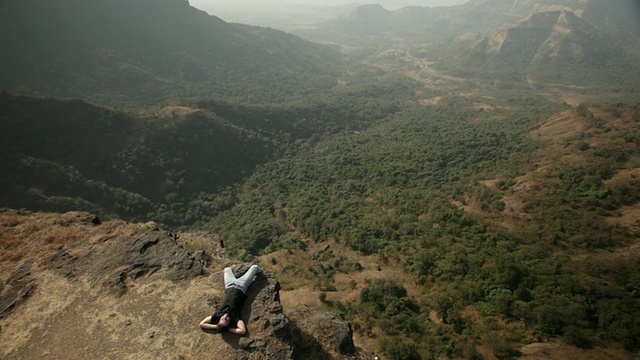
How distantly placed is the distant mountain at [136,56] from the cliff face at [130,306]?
10025 cm

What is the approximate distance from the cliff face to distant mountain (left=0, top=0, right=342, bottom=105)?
10025 centimetres

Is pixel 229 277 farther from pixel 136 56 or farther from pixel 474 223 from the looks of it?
pixel 136 56

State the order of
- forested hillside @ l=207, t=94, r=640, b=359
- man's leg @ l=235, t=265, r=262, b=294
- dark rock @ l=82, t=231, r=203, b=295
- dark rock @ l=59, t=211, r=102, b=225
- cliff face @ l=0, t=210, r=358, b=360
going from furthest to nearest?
forested hillside @ l=207, t=94, r=640, b=359 → dark rock @ l=59, t=211, r=102, b=225 → dark rock @ l=82, t=231, r=203, b=295 → man's leg @ l=235, t=265, r=262, b=294 → cliff face @ l=0, t=210, r=358, b=360

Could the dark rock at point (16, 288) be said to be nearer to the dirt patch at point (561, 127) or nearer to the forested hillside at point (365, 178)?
the forested hillside at point (365, 178)

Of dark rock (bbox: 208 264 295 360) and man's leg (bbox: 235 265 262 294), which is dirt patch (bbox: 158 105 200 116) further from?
man's leg (bbox: 235 265 262 294)

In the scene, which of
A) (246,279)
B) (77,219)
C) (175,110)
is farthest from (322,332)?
(175,110)

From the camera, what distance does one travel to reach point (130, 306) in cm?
1190

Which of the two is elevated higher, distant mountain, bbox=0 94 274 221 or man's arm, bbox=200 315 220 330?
man's arm, bbox=200 315 220 330

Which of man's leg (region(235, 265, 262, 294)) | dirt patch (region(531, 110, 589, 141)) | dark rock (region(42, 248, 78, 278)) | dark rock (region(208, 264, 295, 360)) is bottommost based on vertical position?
dark rock (region(42, 248, 78, 278))

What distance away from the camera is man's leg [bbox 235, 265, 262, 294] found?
11.7 metres

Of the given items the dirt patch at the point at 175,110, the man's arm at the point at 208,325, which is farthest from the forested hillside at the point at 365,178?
the man's arm at the point at 208,325

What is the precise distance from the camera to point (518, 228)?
37.9 meters

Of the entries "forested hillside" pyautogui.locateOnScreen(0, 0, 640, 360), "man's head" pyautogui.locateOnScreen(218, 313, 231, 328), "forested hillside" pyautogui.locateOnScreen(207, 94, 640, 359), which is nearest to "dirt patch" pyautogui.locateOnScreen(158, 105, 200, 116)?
"forested hillside" pyautogui.locateOnScreen(0, 0, 640, 360)

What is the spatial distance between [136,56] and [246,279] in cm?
13980
